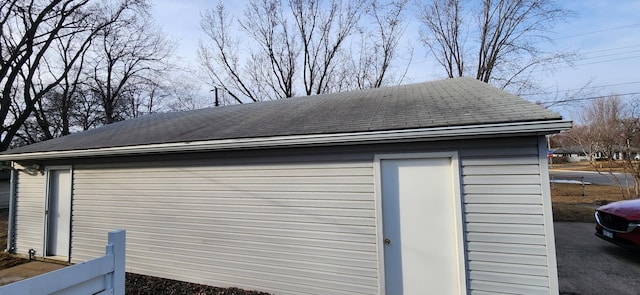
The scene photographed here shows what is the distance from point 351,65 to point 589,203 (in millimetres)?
12786

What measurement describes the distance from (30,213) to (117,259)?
25.0 ft

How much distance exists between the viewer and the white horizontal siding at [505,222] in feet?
11.9

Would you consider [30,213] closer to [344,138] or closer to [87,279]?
[87,279]

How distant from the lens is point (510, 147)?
3.78 metres

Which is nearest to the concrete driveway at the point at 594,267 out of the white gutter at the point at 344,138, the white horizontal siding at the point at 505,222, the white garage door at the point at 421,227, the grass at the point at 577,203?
the white horizontal siding at the point at 505,222

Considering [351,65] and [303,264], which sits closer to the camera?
[303,264]

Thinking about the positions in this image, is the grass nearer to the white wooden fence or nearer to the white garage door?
the white garage door

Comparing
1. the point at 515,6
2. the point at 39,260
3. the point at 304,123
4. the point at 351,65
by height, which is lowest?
the point at 39,260

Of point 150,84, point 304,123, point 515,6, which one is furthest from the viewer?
point 150,84

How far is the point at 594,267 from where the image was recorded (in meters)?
5.50

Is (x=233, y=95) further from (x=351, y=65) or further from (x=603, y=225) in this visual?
(x=603, y=225)

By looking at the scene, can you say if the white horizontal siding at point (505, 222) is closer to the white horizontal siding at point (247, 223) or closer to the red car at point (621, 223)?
the white horizontal siding at point (247, 223)

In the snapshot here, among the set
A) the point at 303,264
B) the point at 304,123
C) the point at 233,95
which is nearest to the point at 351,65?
the point at 233,95

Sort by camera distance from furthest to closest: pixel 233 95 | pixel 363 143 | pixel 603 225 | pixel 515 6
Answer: pixel 233 95
pixel 515 6
pixel 603 225
pixel 363 143
